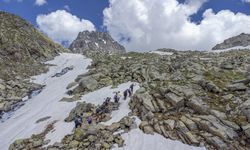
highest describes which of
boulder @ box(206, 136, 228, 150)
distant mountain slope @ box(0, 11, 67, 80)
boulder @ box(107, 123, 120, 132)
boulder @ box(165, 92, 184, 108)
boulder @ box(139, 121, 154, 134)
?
distant mountain slope @ box(0, 11, 67, 80)

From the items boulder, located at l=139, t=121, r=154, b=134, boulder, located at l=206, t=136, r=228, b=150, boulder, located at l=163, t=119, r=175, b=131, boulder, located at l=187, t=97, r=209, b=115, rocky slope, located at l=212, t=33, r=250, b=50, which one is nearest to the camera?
boulder, located at l=206, t=136, r=228, b=150

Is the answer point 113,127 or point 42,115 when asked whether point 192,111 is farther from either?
point 42,115

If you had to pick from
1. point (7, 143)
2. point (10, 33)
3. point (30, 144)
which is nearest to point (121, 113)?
point (30, 144)

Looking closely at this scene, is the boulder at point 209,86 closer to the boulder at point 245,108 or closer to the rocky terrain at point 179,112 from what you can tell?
the rocky terrain at point 179,112

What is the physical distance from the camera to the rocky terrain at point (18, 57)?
5792 centimetres

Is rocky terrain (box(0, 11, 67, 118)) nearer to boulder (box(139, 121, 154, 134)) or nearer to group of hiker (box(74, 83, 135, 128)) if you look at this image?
group of hiker (box(74, 83, 135, 128))

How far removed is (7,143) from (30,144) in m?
4.64

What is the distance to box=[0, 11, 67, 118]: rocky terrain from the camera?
5792cm

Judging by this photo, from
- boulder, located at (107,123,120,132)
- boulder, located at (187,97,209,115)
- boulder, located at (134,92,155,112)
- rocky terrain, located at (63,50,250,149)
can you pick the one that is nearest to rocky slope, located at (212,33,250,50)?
rocky terrain, located at (63,50,250,149)

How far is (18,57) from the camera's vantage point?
3280 inches

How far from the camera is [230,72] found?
44.4 meters

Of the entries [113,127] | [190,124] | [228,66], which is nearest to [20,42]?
[228,66]

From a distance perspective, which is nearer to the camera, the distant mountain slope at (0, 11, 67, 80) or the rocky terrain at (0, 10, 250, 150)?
the rocky terrain at (0, 10, 250, 150)

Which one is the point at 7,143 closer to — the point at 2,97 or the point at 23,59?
the point at 2,97
